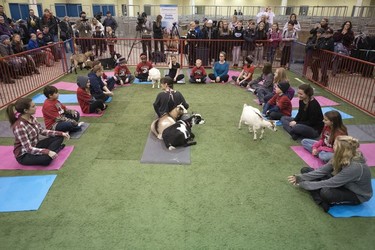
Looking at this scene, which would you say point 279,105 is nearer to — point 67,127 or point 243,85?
point 243,85

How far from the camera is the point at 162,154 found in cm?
531

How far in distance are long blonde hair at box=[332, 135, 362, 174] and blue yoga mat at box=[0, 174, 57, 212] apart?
430cm

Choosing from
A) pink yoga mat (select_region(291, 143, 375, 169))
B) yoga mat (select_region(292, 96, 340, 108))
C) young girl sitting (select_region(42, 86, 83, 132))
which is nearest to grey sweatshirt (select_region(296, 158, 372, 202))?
pink yoga mat (select_region(291, 143, 375, 169))

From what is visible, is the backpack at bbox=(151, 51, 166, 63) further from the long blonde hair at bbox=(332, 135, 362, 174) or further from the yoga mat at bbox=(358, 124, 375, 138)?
the long blonde hair at bbox=(332, 135, 362, 174)

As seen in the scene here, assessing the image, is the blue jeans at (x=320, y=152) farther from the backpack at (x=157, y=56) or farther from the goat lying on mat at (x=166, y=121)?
the backpack at (x=157, y=56)

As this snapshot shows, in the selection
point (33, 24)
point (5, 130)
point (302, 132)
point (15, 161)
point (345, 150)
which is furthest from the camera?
point (33, 24)

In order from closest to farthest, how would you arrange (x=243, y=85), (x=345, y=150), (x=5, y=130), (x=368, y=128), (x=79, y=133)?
(x=345, y=150)
(x=79, y=133)
(x=5, y=130)
(x=368, y=128)
(x=243, y=85)

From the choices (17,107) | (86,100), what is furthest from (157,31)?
(17,107)

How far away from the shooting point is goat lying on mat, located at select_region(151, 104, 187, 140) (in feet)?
19.2

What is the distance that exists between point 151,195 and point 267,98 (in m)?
4.96

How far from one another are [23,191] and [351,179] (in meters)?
4.84

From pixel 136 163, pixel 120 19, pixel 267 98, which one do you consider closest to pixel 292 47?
pixel 267 98

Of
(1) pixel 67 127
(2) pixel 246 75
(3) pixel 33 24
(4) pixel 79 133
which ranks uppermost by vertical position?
Result: (3) pixel 33 24

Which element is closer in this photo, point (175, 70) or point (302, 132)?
point (302, 132)
